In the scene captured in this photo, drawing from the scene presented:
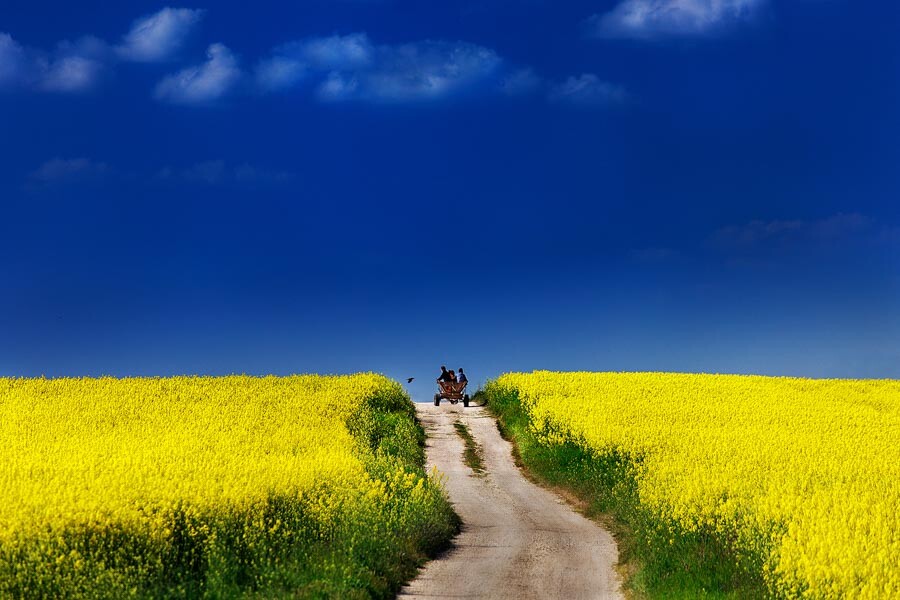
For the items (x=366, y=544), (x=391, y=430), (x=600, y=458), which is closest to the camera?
A: (x=366, y=544)

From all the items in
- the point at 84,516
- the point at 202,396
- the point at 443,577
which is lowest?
the point at 443,577

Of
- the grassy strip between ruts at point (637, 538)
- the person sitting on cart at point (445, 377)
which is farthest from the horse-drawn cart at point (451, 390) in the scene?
the grassy strip between ruts at point (637, 538)

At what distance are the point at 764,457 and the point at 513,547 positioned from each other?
8643mm

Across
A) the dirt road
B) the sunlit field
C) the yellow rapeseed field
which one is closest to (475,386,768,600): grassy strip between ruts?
the yellow rapeseed field

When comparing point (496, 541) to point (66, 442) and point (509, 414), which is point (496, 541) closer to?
point (66, 442)

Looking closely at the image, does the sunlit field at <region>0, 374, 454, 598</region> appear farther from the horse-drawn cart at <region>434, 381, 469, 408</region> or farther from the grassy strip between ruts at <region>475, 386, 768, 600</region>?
the horse-drawn cart at <region>434, 381, 469, 408</region>

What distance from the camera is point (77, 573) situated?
42.8 feet

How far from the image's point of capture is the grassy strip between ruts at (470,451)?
29.4 metres

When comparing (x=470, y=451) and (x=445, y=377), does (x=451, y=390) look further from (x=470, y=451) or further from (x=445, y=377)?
(x=470, y=451)

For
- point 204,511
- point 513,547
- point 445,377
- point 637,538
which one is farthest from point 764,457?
point 445,377

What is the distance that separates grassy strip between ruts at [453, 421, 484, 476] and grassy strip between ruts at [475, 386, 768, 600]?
1505 mm

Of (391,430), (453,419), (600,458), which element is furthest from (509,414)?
(600,458)

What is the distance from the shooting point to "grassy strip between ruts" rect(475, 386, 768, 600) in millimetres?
14953

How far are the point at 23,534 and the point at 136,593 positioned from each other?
7.01ft
